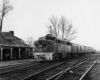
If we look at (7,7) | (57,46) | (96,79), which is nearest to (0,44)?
(57,46)

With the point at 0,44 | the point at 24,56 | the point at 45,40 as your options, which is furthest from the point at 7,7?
the point at 45,40

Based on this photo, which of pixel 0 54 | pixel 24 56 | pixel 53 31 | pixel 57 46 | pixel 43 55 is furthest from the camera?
pixel 53 31

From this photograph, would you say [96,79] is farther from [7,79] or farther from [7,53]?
[7,53]

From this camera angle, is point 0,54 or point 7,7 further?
point 7,7

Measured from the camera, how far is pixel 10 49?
1286 inches

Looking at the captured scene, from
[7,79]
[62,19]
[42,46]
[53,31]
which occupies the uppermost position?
[62,19]

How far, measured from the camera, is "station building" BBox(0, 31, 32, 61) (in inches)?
1231

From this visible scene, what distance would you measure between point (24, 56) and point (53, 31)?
1939 cm

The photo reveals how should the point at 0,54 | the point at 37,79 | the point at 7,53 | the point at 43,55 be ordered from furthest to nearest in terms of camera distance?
the point at 7,53 → the point at 0,54 → the point at 43,55 → the point at 37,79

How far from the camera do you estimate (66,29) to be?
57.5 meters

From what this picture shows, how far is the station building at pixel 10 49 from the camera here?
1231 inches

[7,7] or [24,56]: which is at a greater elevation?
[7,7]

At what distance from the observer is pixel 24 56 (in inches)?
1547

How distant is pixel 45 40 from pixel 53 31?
34.9 metres
